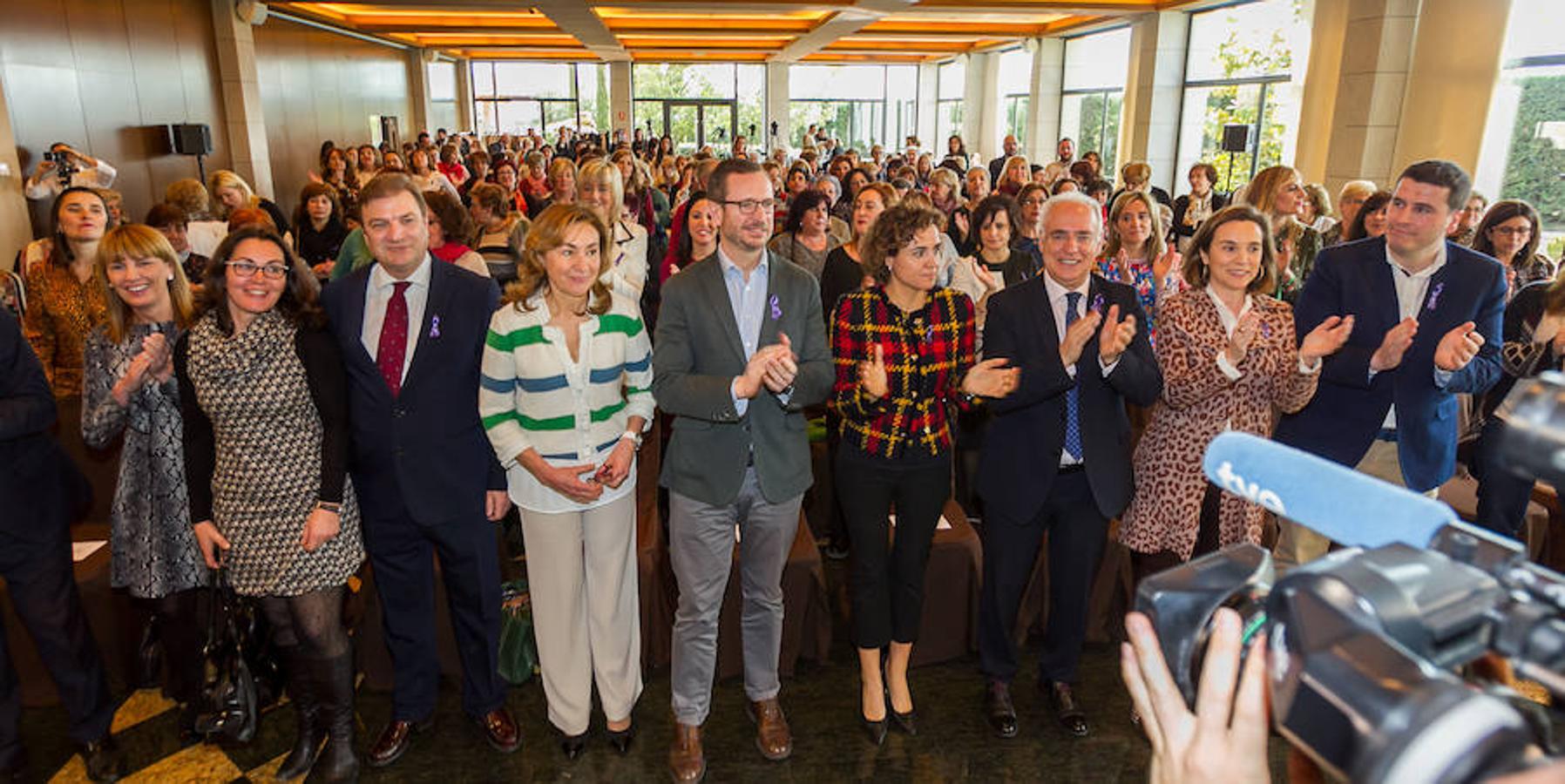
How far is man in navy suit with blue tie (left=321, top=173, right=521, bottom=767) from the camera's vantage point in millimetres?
2391

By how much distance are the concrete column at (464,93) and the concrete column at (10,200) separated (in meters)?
17.8

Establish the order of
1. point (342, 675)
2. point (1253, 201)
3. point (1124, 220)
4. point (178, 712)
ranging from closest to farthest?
point (342, 675), point (178, 712), point (1124, 220), point (1253, 201)

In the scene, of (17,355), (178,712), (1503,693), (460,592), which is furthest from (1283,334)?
(178,712)

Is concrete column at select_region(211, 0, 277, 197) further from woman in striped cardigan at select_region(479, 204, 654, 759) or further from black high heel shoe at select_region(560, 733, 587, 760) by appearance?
black high heel shoe at select_region(560, 733, 587, 760)

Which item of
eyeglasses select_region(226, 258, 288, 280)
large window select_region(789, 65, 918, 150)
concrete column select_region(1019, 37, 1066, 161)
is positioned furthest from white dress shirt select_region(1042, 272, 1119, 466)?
large window select_region(789, 65, 918, 150)

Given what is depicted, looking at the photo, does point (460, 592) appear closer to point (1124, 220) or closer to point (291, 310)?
point (291, 310)

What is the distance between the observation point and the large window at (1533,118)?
724cm

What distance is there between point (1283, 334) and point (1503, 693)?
225 centimetres

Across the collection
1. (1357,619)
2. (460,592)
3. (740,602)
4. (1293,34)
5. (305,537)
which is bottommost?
(740,602)

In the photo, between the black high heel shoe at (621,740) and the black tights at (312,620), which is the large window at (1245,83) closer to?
the black high heel shoe at (621,740)

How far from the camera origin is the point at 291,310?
238 centimetres

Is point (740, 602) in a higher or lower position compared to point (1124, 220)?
lower

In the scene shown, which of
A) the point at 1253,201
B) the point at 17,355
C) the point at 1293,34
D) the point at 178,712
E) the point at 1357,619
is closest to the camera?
the point at 1357,619

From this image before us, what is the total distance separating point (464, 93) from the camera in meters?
24.1
